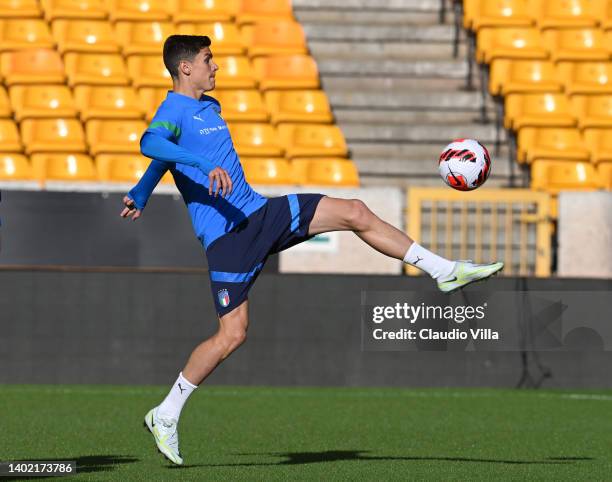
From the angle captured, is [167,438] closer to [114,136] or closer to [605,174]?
[114,136]

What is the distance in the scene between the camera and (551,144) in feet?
54.9

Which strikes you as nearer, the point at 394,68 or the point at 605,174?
the point at 605,174

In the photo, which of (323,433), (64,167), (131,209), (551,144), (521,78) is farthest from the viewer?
(521,78)

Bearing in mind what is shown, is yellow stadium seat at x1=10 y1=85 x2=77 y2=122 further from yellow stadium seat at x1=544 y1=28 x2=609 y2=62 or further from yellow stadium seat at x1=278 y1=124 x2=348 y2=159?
yellow stadium seat at x1=544 y1=28 x2=609 y2=62

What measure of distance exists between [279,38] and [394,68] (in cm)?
159

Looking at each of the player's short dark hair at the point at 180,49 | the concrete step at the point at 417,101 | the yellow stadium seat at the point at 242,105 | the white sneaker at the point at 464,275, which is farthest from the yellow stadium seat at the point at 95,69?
the white sneaker at the point at 464,275

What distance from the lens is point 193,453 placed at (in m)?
8.23

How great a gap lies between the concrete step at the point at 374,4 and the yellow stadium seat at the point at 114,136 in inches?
143

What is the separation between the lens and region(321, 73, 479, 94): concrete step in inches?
696

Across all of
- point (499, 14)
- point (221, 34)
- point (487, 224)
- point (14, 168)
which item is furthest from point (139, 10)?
point (487, 224)

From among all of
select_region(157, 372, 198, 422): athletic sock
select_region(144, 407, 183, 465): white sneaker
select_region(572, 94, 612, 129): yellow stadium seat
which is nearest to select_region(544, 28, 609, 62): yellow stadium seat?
select_region(572, 94, 612, 129): yellow stadium seat

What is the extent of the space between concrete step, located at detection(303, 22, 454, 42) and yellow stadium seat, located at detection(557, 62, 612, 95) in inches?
65.1

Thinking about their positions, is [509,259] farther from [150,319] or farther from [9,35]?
[9,35]

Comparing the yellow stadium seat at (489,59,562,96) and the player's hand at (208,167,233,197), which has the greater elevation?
the yellow stadium seat at (489,59,562,96)
